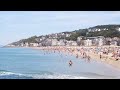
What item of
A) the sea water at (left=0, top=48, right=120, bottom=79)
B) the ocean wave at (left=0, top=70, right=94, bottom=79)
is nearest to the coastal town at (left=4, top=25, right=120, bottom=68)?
the sea water at (left=0, top=48, right=120, bottom=79)

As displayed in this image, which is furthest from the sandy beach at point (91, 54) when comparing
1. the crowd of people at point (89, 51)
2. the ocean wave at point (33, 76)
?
the ocean wave at point (33, 76)

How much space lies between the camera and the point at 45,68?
141 inches

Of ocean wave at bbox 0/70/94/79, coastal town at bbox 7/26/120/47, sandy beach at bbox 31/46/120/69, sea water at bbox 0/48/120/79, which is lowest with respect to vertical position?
ocean wave at bbox 0/70/94/79

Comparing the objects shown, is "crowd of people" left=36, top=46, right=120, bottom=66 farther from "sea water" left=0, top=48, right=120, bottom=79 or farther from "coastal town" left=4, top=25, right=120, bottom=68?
"sea water" left=0, top=48, right=120, bottom=79

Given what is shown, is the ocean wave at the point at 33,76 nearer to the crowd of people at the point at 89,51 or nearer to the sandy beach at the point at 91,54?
the crowd of people at the point at 89,51

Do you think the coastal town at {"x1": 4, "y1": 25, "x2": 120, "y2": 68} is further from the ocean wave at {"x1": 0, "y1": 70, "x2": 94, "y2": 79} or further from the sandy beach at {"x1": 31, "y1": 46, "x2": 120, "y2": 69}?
the ocean wave at {"x1": 0, "y1": 70, "x2": 94, "y2": 79}

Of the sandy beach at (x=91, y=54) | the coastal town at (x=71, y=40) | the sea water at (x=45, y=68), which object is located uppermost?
the coastal town at (x=71, y=40)

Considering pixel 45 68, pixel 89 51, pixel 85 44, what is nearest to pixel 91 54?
pixel 89 51

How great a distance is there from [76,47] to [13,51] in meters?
0.85

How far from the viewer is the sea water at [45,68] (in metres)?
3.55

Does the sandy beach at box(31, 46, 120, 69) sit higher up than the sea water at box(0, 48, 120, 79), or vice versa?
the sandy beach at box(31, 46, 120, 69)

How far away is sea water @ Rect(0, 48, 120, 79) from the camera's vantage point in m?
3.55

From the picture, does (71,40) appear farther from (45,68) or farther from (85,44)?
(45,68)
